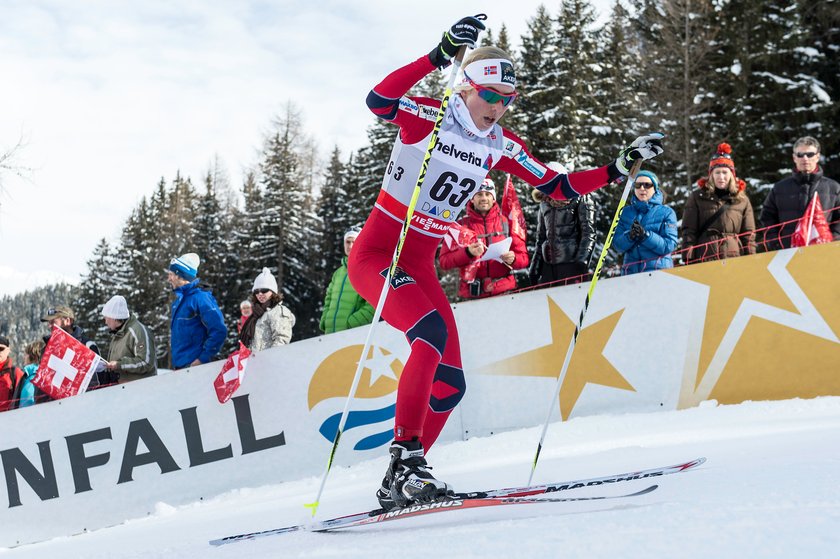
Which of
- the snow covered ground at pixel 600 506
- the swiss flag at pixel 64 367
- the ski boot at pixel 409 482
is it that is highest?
the swiss flag at pixel 64 367

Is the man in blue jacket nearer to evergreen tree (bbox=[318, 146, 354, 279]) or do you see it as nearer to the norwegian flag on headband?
the norwegian flag on headband

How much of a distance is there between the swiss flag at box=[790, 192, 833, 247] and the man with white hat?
228 inches

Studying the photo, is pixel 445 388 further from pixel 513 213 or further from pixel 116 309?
pixel 116 309

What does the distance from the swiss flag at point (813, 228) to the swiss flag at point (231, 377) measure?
472 cm

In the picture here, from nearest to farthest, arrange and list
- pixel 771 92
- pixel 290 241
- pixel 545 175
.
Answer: pixel 545 175 → pixel 771 92 → pixel 290 241

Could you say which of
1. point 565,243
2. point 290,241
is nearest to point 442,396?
point 565,243

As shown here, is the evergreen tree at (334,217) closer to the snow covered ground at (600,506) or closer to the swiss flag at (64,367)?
the swiss flag at (64,367)

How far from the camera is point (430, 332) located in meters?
3.65

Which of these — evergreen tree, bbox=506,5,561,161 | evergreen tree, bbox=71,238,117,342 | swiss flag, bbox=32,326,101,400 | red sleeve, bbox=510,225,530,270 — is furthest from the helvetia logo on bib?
evergreen tree, bbox=71,238,117,342

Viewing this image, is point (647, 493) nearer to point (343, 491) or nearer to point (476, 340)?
point (343, 491)

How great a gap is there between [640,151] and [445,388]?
168cm

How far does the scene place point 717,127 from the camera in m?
20.0

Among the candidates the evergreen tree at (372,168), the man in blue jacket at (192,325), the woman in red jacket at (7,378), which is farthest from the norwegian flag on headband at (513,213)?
the evergreen tree at (372,168)

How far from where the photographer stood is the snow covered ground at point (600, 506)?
2.26m
